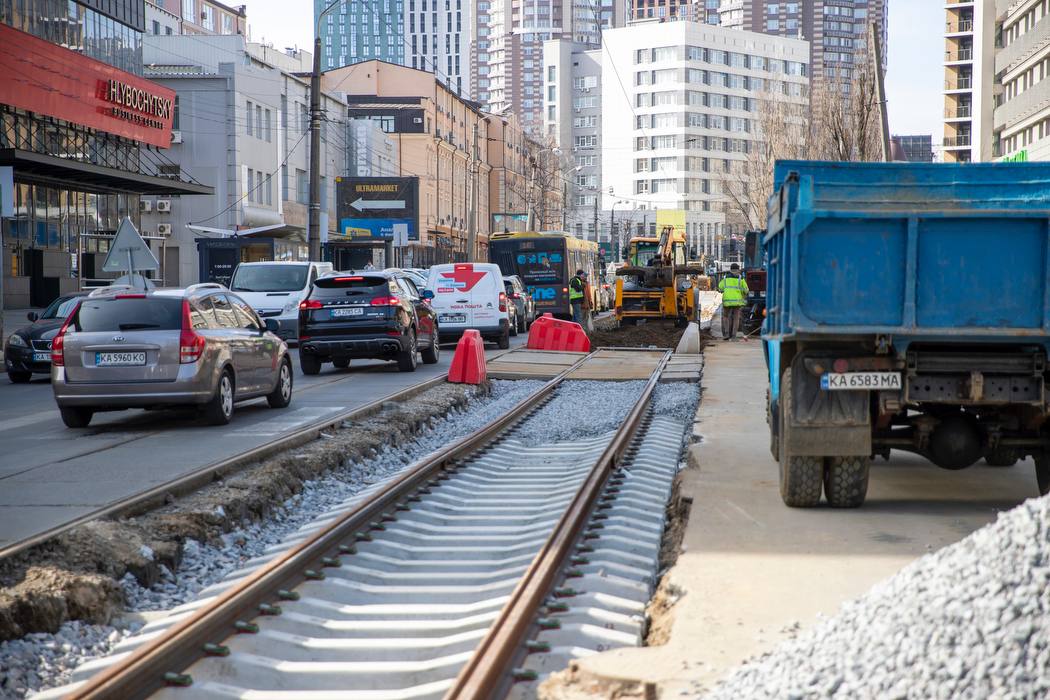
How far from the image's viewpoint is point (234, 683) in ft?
18.1

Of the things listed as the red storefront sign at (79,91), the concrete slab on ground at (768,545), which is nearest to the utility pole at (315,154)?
the red storefront sign at (79,91)

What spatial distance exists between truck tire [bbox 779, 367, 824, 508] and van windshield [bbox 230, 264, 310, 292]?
2280 centimetres

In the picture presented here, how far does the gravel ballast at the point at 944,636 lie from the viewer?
13.3ft

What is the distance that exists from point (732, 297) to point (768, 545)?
25.7m

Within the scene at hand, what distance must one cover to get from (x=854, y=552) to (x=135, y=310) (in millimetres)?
9521

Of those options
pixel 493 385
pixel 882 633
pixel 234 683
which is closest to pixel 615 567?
pixel 234 683

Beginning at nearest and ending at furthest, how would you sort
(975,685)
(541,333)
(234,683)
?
(975,685) < (234,683) < (541,333)

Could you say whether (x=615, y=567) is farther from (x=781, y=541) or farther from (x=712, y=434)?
(x=712, y=434)

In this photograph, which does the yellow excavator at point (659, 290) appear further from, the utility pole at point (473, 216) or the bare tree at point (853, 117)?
the utility pole at point (473, 216)

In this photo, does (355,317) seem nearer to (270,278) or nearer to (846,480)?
(270,278)

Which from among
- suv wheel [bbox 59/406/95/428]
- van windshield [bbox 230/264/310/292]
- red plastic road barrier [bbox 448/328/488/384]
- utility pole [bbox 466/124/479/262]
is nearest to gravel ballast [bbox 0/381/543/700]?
suv wheel [bbox 59/406/95/428]

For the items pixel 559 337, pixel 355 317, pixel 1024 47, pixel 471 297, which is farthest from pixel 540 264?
pixel 1024 47

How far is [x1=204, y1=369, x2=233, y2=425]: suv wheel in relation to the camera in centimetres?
1484

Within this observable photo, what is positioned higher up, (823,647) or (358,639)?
(823,647)
